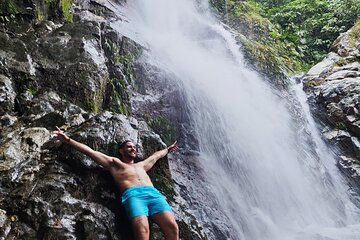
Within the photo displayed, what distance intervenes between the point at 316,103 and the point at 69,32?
9.42 metres

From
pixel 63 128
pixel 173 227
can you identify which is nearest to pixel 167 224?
pixel 173 227

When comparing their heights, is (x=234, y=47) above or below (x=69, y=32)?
above

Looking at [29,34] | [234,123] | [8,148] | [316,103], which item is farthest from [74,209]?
[316,103]

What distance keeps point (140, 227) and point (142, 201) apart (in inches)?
14.5

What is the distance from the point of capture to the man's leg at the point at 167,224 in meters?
4.39

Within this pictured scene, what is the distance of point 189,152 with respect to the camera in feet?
27.8

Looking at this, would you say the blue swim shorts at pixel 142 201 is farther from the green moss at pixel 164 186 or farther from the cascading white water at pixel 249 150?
the cascading white water at pixel 249 150

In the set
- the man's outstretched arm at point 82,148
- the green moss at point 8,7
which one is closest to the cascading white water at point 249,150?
the man's outstretched arm at point 82,148

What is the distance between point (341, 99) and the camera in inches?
487

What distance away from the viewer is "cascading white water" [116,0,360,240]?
312 inches

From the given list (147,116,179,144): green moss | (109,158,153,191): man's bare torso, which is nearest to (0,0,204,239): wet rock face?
(109,158,153,191): man's bare torso

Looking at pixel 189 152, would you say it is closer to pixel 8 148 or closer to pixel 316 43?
pixel 8 148

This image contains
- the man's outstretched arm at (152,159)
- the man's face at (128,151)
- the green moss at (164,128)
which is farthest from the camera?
the green moss at (164,128)

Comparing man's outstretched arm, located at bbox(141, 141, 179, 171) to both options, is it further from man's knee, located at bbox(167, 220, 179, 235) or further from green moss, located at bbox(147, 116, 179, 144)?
green moss, located at bbox(147, 116, 179, 144)
